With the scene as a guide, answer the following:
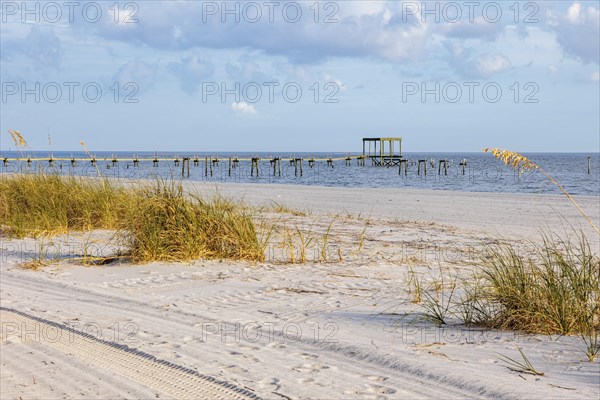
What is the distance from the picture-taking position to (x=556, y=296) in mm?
4316

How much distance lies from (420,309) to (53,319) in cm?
289

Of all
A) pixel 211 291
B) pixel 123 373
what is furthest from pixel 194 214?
pixel 123 373

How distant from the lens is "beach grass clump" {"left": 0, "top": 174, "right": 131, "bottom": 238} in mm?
9578

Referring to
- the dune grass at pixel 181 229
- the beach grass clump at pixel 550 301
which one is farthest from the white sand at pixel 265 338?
the dune grass at pixel 181 229

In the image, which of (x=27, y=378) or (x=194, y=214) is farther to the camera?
(x=194, y=214)

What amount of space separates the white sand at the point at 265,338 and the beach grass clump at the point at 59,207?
167 cm

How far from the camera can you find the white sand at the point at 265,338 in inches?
138

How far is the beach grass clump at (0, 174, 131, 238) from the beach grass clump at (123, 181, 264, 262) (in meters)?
1.97

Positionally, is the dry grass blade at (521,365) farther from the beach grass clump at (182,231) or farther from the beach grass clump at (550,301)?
the beach grass clump at (182,231)

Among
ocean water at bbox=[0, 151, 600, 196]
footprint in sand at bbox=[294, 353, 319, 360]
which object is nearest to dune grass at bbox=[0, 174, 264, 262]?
ocean water at bbox=[0, 151, 600, 196]

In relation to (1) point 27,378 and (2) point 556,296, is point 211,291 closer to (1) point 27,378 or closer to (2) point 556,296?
(1) point 27,378

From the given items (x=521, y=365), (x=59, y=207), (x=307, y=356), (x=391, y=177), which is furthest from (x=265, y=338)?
(x=391, y=177)

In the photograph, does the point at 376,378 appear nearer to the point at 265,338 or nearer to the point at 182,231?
the point at 265,338

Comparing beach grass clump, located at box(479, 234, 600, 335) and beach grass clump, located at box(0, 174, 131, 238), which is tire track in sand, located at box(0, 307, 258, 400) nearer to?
beach grass clump, located at box(479, 234, 600, 335)
